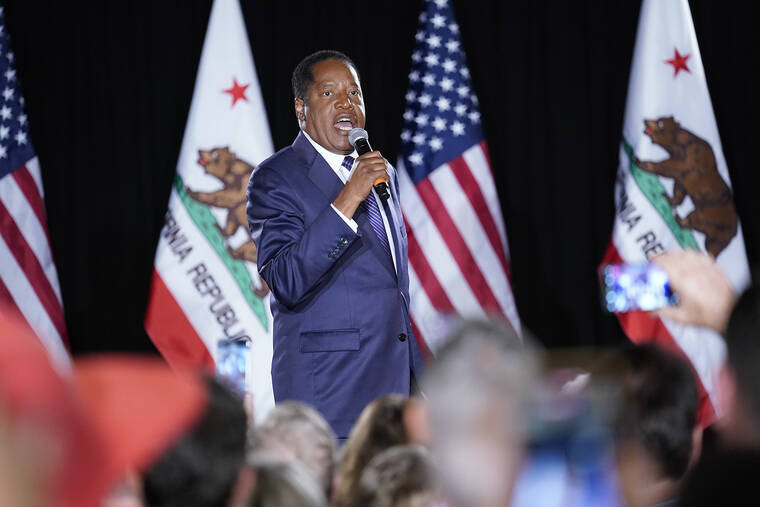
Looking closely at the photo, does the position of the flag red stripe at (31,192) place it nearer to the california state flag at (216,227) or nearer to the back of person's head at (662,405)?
the california state flag at (216,227)

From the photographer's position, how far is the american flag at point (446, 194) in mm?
5125

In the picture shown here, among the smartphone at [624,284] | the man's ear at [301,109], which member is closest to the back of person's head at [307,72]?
the man's ear at [301,109]

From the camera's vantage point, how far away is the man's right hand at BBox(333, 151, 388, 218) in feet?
9.73

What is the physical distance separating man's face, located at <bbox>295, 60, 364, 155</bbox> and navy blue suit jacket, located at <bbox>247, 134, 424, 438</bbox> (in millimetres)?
218

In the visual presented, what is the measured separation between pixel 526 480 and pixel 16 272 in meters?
4.59

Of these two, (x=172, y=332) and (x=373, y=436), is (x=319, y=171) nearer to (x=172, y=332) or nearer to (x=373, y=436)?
(x=373, y=436)

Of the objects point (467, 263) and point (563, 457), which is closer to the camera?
point (563, 457)

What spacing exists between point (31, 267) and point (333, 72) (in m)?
2.46

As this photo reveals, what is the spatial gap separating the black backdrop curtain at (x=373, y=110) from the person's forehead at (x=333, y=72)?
7.00ft

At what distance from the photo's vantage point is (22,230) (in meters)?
5.10

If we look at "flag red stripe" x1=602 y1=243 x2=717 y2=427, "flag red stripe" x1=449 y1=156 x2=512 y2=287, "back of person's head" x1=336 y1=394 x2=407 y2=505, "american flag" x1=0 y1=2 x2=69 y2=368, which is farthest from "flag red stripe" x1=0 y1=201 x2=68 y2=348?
"back of person's head" x1=336 y1=394 x2=407 y2=505

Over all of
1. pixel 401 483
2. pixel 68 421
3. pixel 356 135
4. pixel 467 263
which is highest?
pixel 68 421

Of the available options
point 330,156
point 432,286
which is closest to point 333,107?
point 330,156

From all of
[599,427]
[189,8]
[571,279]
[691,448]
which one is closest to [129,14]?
[189,8]
